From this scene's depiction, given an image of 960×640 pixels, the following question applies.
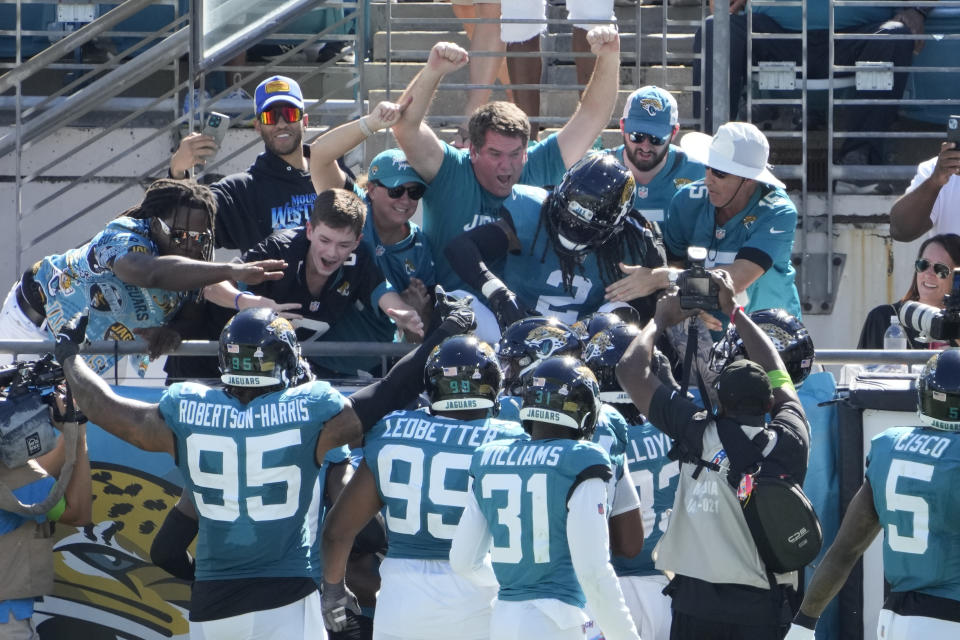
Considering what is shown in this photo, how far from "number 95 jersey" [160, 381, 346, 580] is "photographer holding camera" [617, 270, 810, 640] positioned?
4.23ft

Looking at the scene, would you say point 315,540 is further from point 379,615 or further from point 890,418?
point 890,418

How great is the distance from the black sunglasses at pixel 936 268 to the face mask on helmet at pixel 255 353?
366 cm

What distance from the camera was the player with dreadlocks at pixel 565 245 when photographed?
6621mm

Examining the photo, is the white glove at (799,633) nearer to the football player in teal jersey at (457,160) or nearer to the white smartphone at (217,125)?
the football player in teal jersey at (457,160)

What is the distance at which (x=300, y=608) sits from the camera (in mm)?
5773

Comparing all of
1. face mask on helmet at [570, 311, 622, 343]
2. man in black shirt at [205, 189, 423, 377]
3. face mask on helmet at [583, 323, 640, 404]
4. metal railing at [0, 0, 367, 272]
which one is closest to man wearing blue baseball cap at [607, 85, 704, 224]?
face mask on helmet at [570, 311, 622, 343]

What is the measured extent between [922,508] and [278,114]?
13.2ft

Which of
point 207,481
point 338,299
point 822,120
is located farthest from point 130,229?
point 822,120

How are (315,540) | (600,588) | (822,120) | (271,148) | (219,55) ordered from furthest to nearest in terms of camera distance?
(822,120)
(219,55)
(271,148)
(315,540)
(600,588)

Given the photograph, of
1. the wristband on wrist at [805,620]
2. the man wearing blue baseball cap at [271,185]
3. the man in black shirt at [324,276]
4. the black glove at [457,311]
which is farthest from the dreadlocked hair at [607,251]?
the wristband on wrist at [805,620]

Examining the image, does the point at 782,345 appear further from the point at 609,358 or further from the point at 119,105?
the point at 119,105

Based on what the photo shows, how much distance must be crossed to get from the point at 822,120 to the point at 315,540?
212 inches

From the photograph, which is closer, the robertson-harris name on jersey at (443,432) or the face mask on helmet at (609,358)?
the robertson-harris name on jersey at (443,432)

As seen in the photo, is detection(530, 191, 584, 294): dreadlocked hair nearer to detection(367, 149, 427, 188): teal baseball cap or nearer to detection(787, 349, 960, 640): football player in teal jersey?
detection(367, 149, 427, 188): teal baseball cap
